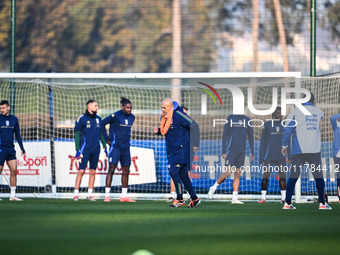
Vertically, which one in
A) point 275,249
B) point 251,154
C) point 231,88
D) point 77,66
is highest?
point 77,66

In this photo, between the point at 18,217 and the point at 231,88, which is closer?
the point at 18,217

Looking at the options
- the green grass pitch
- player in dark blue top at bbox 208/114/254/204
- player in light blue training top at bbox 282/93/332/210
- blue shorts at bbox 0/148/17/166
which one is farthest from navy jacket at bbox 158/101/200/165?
blue shorts at bbox 0/148/17/166

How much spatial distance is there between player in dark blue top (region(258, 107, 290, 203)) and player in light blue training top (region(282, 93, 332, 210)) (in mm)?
1941

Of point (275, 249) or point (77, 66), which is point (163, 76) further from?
point (77, 66)

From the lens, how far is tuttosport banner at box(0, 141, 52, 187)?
627 inches

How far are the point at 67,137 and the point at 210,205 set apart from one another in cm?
523

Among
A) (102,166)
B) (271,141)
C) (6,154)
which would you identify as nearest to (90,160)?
(102,166)

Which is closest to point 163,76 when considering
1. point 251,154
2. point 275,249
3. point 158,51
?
point 251,154

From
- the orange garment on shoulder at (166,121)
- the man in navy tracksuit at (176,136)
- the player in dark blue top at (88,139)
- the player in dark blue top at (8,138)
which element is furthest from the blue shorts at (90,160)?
the orange garment on shoulder at (166,121)

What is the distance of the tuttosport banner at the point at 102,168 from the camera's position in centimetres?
1579

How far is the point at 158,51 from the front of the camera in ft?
141

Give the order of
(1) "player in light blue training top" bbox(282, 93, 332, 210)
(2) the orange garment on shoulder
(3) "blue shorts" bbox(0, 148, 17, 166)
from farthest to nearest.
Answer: (3) "blue shorts" bbox(0, 148, 17, 166) < (1) "player in light blue training top" bbox(282, 93, 332, 210) < (2) the orange garment on shoulder

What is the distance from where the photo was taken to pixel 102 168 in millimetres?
15844

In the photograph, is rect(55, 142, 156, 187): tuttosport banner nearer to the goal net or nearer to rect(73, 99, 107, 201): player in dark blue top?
the goal net
